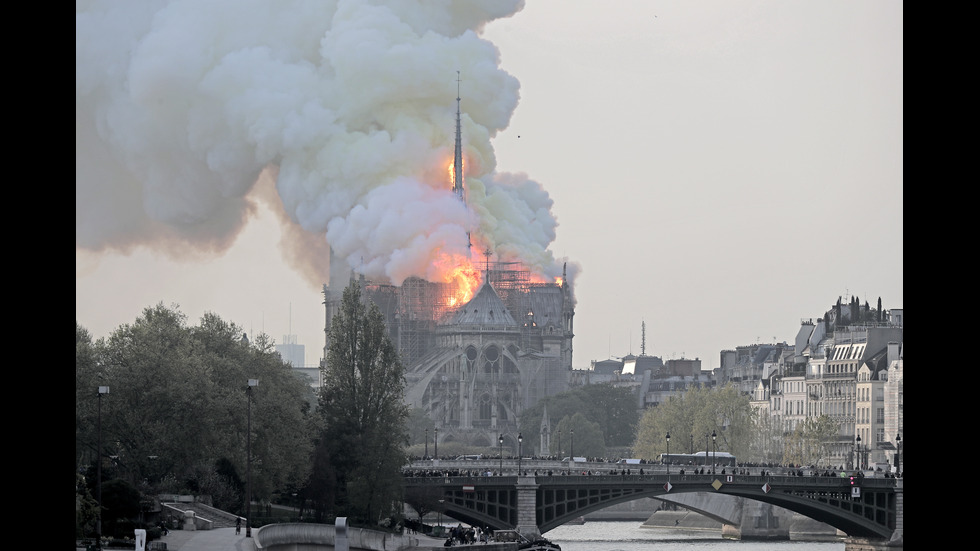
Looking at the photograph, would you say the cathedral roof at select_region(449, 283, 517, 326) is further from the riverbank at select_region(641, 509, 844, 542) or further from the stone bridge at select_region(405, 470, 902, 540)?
the stone bridge at select_region(405, 470, 902, 540)

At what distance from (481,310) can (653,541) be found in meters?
80.7

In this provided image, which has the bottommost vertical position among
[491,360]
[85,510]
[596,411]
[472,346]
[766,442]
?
[766,442]

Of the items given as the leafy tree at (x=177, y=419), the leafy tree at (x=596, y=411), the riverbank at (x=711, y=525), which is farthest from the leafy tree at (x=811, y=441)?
the leafy tree at (x=177, y=419)

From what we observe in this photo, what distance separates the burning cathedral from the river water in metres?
57.6

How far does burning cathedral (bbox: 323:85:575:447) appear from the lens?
6314 inches

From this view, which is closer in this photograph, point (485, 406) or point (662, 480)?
point (662, 480)

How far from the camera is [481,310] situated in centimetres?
16538

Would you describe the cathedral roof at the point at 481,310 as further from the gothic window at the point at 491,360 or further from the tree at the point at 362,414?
the tree at the point at 362,414

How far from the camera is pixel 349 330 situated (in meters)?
66.1

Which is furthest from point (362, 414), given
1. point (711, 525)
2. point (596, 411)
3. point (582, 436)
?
point (596, 411)

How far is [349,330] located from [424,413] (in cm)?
9082

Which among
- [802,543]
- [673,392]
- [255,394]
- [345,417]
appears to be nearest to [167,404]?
[255,394]

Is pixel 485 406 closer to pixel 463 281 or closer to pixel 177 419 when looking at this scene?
pixel 463 281
